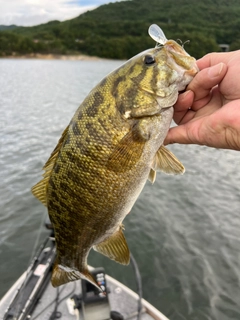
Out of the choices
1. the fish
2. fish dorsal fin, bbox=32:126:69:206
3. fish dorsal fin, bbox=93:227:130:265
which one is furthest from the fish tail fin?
fish dorsal fin, bbox=32:126:69:206

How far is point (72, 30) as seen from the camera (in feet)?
381

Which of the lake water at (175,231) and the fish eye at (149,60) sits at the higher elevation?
the fish eye at (149,60)

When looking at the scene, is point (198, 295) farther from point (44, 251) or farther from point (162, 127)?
point (162, 127)

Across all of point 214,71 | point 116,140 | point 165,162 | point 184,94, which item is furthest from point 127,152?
point 214,71

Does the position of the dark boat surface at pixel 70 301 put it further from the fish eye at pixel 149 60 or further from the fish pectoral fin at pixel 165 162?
the fish eye at pixel 149 60

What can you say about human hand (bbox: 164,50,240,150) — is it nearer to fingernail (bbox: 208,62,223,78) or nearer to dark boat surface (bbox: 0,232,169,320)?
fingernail (bbox: 208,62,223,78)

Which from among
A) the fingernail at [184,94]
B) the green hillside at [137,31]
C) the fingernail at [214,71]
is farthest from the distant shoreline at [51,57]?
the fingernail at [214,71]

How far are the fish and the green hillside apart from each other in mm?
56117

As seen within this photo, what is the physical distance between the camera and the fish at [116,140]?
2.25m

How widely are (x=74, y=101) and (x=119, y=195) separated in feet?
79.0

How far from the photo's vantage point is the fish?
2.25 meters

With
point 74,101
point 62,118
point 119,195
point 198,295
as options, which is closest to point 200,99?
point 119,195

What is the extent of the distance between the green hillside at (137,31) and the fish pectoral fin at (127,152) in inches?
2217

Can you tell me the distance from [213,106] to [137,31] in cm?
10550
